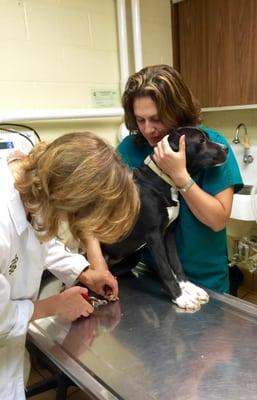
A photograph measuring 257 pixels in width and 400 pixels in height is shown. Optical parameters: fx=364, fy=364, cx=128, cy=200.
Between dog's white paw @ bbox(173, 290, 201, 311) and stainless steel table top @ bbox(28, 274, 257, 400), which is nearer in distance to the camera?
stainless steel table top @ bbox(28, 274, 257, 400)

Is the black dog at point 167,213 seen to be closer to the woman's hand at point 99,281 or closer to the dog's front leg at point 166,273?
the dog's front leg at point 166,273

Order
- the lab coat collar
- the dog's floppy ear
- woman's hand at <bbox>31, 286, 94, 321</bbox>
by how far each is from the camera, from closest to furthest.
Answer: the lab coat collar
woman's hand at <bbox>31, 286, 94, 321</bbox>
the dog's floppy ear

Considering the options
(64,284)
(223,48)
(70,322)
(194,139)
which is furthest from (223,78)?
(70,322)

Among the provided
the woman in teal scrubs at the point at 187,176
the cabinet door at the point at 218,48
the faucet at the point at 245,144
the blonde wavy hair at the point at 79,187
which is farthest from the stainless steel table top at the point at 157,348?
the cabinet door at the point at 218,48

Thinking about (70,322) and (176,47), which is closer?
(70,322)

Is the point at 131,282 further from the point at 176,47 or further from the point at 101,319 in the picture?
the point at 176,47

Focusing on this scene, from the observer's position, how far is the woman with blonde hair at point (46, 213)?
0.66 m

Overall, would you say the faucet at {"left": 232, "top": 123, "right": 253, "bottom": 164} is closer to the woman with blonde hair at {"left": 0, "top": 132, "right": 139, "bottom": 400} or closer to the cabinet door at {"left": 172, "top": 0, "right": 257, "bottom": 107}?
the cabinet door at {"left": 172, "top": 0, "right": 257, "bottom": 107}

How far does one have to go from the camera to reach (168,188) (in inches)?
41.3

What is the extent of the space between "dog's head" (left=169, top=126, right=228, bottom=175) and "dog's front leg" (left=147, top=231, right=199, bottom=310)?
0.22 meters

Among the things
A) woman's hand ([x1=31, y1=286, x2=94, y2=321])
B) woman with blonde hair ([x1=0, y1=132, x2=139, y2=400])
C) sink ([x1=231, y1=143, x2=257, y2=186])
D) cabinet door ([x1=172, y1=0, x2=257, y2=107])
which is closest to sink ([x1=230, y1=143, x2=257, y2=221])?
sink ([x1=231, y1=143, x2=257, y2=186])

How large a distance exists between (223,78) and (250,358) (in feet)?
5.40

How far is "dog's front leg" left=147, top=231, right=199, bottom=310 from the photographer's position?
0.99 meters

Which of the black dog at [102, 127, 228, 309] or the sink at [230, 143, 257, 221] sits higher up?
the black dog at [102, 127, 228, 309]
